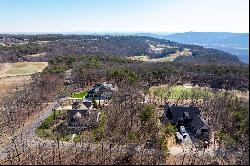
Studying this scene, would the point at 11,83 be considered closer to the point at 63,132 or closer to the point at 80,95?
the point at 80,95

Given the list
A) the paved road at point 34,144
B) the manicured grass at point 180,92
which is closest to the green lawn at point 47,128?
the paved road at point 34,144

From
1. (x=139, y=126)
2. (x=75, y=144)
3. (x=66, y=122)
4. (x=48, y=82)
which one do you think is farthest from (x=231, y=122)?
(x=48, y=82)

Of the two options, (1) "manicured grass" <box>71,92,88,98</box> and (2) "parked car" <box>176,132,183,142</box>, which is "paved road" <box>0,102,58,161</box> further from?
(2) "parked car" <box>176,132,183,142</box>

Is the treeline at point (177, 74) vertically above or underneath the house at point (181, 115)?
above

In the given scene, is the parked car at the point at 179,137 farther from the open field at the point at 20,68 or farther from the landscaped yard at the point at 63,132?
the open field at the point at 20,68

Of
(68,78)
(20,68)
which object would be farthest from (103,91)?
(20,68)
